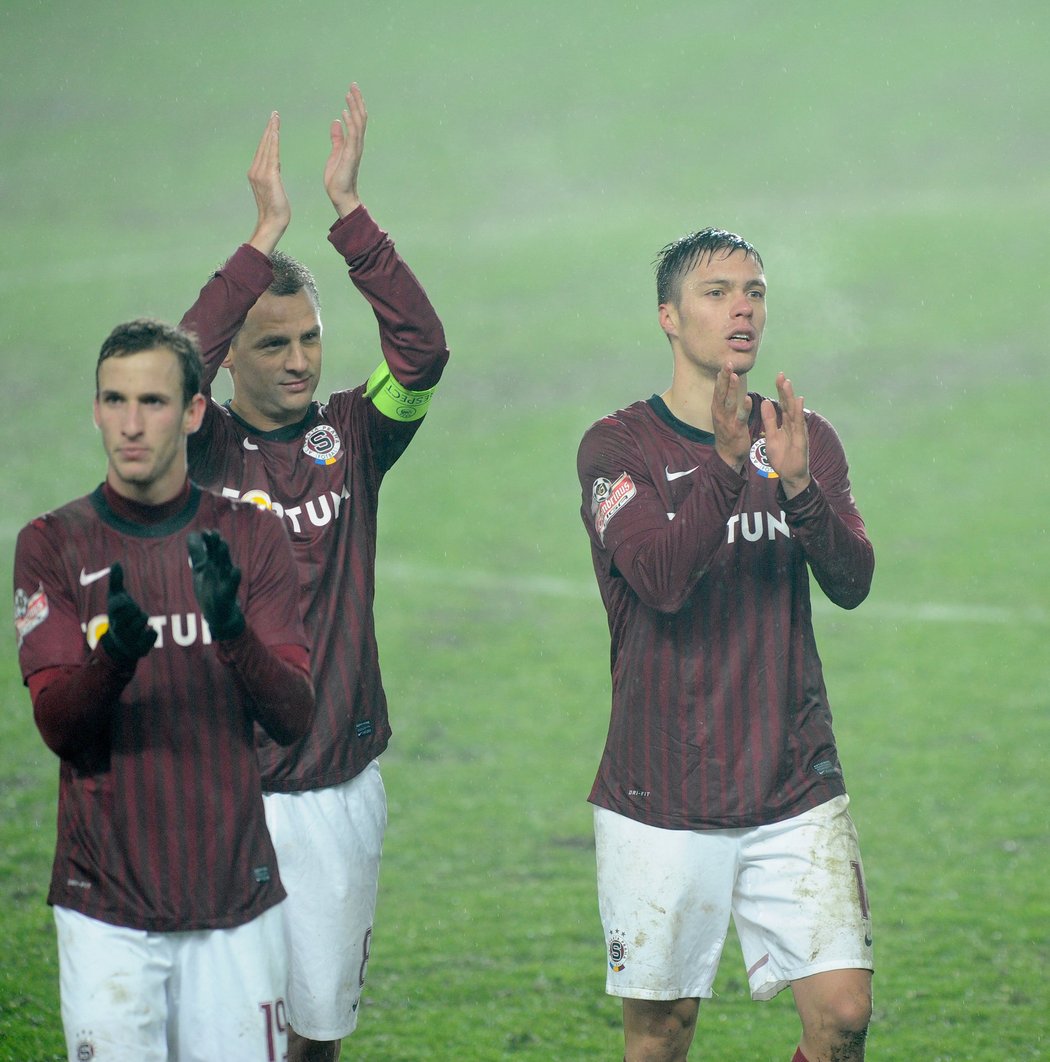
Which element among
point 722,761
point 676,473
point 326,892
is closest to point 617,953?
point 722,761

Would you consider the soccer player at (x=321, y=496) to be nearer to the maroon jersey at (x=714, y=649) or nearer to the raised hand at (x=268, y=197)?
the raised hand at (x=268, y=197)

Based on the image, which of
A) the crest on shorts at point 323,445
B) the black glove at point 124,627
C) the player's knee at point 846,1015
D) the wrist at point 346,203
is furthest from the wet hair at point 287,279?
the player's knee at point 846,1015

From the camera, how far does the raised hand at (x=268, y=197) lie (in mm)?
4516

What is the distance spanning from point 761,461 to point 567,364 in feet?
46.7

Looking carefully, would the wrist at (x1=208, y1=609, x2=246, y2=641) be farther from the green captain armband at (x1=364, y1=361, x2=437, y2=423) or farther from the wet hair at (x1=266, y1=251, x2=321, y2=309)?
the wet hair at (x1=266, y1=251, x2=321, y2=309)

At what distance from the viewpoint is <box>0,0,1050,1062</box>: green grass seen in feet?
24.1

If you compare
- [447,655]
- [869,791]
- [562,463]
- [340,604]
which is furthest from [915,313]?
[340,604]

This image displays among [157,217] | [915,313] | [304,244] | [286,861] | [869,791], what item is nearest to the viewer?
[286,861]

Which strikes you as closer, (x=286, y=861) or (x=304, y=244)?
(x=286, y=861)

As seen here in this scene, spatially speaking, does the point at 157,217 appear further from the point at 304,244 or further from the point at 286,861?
the point at 286,861

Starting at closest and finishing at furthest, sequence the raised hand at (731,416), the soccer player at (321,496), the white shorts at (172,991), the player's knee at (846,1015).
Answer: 1. the white shorts at (172,991)
2. the raised hand at (731,416)
3. the player's knee at (846,1015)
4. the soccer player at (321,496)

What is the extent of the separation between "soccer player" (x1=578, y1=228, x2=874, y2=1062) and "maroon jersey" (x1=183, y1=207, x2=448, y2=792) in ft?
2.04

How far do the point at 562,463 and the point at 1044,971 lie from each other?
10.1 m

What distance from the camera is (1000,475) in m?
15.6
